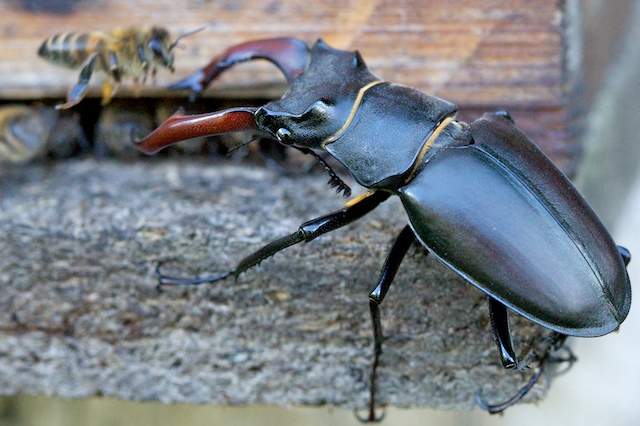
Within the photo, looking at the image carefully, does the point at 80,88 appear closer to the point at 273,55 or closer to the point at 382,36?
the point at 273,55

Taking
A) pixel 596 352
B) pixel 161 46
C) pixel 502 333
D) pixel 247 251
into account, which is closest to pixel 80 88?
pixel 161 46

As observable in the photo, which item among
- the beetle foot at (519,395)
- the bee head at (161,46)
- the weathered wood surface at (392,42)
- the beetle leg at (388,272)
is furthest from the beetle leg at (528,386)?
the bee head at (161,46)

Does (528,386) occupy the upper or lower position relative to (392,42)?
lower

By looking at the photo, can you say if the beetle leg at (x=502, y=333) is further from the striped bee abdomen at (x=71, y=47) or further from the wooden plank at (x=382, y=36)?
the striped bee abdomen at (x=71, y=47)

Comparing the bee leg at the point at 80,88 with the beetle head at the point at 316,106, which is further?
the bee leg at the point at 80,88

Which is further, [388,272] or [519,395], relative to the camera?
[519,395]

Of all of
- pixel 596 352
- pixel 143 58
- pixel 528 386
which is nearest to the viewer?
pixel 528 386

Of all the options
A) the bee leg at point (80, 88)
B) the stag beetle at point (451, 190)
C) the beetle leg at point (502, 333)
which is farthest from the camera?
the bee leg at point (80, 88)
